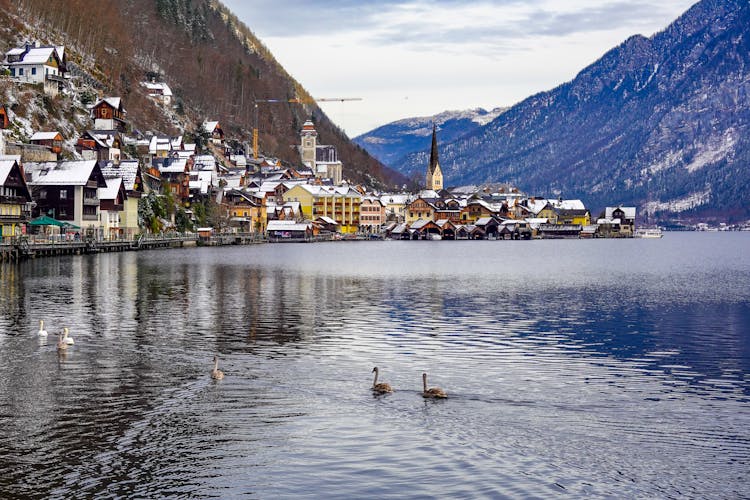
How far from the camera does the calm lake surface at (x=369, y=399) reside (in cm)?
2175

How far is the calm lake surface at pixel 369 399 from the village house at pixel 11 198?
149 ft

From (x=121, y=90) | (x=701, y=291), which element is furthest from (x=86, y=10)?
(x=701, y=291)

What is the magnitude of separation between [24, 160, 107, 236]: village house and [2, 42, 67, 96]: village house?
33165 millimetres

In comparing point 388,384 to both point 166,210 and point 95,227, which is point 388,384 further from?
point 166,210

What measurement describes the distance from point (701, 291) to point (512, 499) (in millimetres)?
57748

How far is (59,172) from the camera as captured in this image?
121062mm

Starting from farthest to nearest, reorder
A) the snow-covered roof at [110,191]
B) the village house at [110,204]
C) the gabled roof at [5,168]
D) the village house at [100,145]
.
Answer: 1. the village house at [100,145]
2. the village house at [110,204]
3. the snow-covered roof at [110,191]
4. the gabled roof at [5,168]

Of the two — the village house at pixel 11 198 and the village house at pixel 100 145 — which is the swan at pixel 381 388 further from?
the village house at pixel 100 145

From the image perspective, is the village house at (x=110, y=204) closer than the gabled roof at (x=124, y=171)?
Yes

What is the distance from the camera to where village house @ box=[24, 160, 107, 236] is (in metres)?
119

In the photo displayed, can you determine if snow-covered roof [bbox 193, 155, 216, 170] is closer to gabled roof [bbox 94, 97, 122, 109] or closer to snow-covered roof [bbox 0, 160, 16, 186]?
gabled roof [bbox 94, 97, 122, 109]

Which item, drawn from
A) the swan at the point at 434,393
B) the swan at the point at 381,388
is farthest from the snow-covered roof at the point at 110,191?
the swan at the point at 434,393

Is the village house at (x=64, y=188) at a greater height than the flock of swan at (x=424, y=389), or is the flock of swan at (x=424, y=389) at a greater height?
the village house at (x=64, y=188)

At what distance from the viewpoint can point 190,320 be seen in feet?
163
